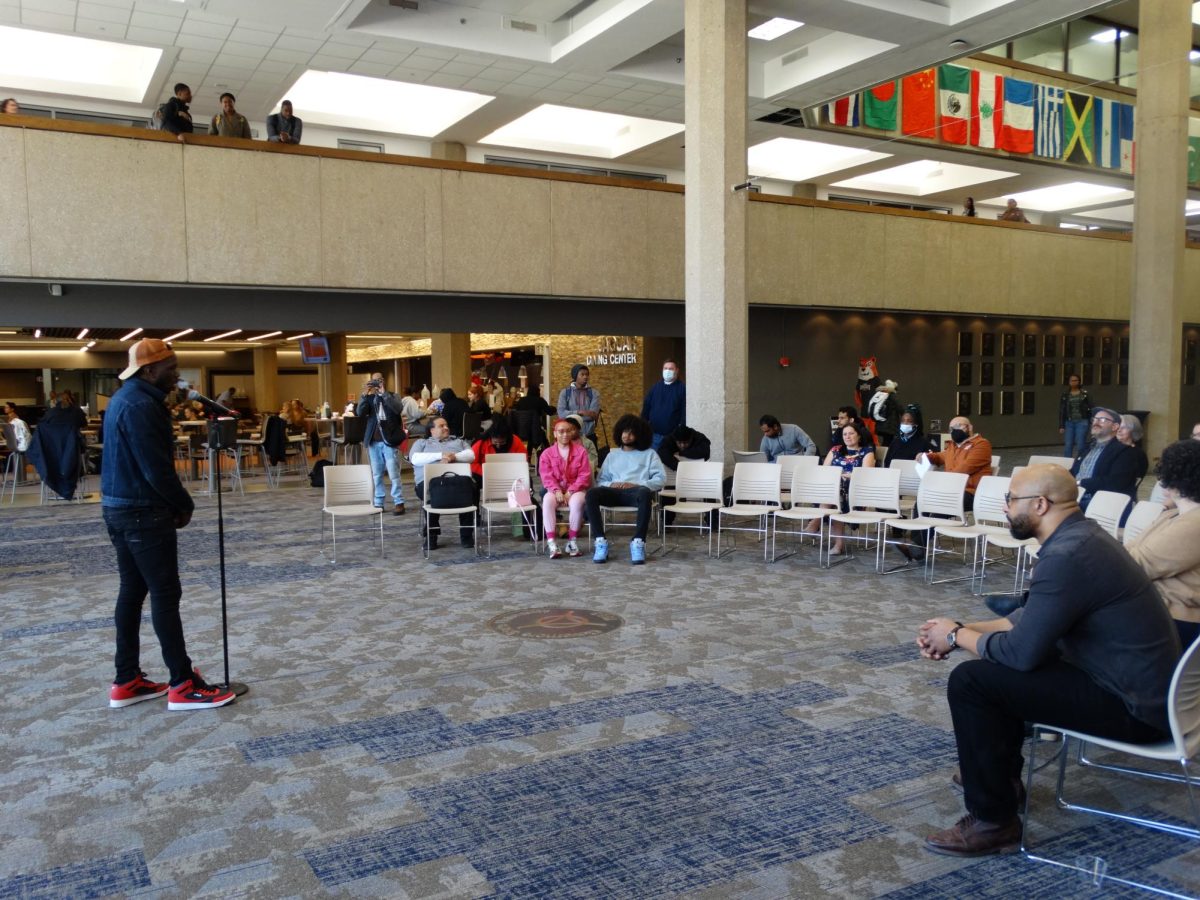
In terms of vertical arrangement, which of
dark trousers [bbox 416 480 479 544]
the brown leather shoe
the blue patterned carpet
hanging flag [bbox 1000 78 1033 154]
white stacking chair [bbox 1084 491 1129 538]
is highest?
hanging flag [bbox 1000 78 1033 154]

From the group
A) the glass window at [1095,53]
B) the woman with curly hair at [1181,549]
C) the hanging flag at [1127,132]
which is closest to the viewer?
the woman with curly hair at [1181,549]

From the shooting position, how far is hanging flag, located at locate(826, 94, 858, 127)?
52.0 feet

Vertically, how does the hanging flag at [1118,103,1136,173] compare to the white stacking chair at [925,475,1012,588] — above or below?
above

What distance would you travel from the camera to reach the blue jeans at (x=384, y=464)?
37.4ft

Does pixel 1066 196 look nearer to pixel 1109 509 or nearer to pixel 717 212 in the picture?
pixel 717 212

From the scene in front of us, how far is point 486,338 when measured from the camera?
22.4 metres

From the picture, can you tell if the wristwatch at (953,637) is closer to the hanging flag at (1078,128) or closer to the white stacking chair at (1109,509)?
the white stacking chair at (1109,509)

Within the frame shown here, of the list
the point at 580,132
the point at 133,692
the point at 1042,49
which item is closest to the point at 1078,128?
the point at 1042,49

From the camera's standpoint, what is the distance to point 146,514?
464cm

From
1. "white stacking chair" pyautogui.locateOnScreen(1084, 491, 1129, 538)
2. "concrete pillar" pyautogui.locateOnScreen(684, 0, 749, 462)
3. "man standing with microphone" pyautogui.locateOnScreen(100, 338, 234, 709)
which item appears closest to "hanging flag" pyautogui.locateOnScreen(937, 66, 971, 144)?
"concrete pillar" pyautogui.locateOnScreen(684, 0, 749, 462)

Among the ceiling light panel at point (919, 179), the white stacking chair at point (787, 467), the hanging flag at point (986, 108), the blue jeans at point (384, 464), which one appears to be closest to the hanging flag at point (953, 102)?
the hanging flag at point (986, 108)

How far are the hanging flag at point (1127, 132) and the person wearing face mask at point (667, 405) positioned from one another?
8471 millimetres

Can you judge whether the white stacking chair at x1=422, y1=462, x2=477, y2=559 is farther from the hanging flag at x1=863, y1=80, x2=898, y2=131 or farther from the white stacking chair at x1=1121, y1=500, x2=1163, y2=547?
the hanging flag at x1=863, y1=80, x2=898, y2=131

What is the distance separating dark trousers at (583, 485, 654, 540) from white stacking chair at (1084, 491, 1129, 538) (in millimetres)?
3795
